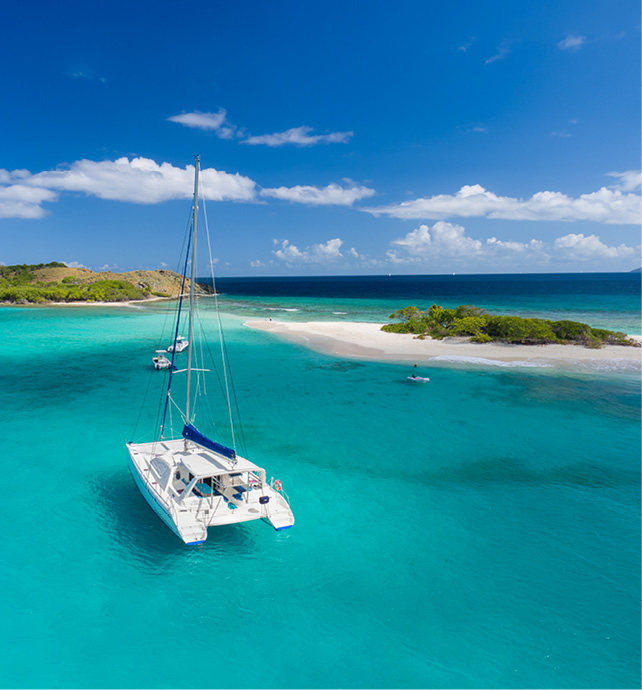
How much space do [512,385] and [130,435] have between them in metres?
32.8

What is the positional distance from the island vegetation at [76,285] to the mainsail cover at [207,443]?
394 feet

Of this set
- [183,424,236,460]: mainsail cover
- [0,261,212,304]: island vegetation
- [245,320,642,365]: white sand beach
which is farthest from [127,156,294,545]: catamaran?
[0,261,212,304]: island vegetation

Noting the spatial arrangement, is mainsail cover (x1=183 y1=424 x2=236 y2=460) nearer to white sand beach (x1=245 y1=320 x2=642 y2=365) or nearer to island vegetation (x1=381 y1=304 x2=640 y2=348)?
white sand beach (x1=245 y1=320 x2=642 y2=365)

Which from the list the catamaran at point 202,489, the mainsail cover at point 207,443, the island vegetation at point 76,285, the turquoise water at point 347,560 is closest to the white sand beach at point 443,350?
the turquoise water at point 347,560

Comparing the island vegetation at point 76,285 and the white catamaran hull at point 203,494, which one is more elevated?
the island vegetation at point 76,285

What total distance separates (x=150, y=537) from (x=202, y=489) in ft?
8.62

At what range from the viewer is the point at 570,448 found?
26672 mm

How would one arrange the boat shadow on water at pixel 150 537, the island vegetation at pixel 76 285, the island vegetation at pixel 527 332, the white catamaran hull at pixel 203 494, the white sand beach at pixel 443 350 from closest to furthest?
the white catamaran hull at pixel 203 494, the boat shadow on water at pixel 150 537, the white sand beach at pixel 443 350, the island vegetation at pixel 527 332, the island vegetation at pixel 76 285

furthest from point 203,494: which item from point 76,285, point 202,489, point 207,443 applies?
point 76,285

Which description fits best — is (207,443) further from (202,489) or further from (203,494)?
(203,494)

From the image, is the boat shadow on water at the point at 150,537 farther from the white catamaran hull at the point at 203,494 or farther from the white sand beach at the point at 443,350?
the white sand beach at the point at 443,350

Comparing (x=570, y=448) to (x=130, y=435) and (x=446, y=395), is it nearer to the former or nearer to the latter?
(x=446, y=395)

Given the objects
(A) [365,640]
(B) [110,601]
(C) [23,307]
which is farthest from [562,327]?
(C) [23,307]

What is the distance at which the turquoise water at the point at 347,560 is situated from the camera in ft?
40.2
